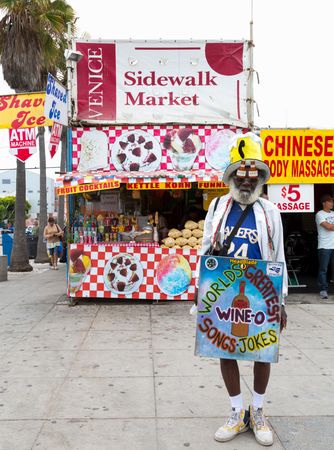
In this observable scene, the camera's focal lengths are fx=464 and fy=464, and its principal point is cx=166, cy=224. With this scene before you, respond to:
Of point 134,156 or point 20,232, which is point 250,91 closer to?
point 134,156

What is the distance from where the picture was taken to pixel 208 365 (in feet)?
16.4

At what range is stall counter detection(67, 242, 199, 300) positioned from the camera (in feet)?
26.4

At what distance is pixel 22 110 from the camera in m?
8.48

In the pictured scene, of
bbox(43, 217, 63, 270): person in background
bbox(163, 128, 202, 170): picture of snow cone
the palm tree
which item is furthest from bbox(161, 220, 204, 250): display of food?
the palm tree

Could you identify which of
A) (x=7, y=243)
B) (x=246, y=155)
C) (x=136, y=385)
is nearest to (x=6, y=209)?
(x=7, y=243)

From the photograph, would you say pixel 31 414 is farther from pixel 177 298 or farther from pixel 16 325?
pixel 177 298

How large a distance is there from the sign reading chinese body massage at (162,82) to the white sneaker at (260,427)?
20.7 feet

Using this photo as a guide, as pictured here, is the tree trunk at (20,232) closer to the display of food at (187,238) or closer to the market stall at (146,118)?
the market stall at (146,118)

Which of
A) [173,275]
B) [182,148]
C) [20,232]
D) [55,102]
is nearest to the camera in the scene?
[55,102]

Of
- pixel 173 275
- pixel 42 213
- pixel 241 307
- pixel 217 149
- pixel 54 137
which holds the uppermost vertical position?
pixel 54 137

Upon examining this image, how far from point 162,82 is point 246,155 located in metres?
5.81

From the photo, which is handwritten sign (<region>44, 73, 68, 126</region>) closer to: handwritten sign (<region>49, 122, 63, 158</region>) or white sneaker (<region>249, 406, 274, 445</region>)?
handwritten sign (<region>49, 122, 63, 158</region>)

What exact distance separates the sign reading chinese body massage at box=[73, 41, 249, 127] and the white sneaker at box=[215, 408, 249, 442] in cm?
629

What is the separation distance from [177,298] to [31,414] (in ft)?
14.9
